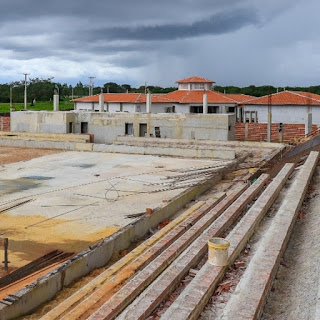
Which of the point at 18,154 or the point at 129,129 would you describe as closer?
the point at 18,154

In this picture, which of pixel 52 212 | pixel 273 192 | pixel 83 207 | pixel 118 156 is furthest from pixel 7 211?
pixel 118 156

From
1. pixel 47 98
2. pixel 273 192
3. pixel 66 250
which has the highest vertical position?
pixel 47 98

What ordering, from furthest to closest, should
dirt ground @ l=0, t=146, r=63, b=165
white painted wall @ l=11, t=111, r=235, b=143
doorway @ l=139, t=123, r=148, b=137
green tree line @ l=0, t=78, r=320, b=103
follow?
green tree line @ l=0, t=78, r=320, b=103 < doorway @ l=139, t=123, r=148, b=137 < white painted wall @ l=11, t=111, r=235, b=143 < dirt ground @ l=0, t=146, r=63, b=165

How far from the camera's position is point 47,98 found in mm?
94125

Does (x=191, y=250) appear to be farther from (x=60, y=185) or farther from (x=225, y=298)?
(x=60, y=185)

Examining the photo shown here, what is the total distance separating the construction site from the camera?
6.59 meters

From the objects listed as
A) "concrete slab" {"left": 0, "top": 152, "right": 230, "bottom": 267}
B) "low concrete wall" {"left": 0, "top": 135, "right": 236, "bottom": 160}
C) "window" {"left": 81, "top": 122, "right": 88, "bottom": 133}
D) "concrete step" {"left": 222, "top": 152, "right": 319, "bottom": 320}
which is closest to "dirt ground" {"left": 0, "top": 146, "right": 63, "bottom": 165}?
"low concrete wall" {"left": 0, "top": 135, "right": 236, "bottom": 160}

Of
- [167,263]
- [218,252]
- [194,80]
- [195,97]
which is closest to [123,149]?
[167,263]

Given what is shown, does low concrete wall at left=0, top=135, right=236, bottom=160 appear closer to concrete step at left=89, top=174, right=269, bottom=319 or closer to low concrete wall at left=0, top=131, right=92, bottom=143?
low concrete wall at left=0, top=131, right=92, bottom=143

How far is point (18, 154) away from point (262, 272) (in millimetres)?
22636

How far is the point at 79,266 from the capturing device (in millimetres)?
9180

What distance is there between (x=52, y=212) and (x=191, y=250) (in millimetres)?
6154

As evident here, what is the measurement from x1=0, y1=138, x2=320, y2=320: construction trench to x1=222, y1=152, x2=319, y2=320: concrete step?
0.02m

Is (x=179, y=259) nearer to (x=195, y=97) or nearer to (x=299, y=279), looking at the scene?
(x=299, y=279)
